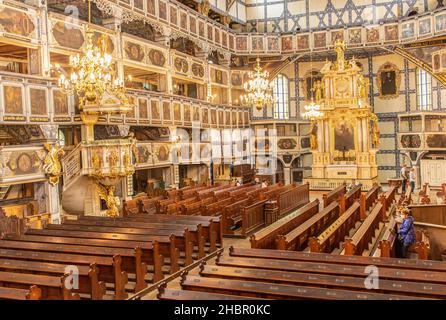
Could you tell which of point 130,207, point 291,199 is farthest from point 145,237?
point 291,199

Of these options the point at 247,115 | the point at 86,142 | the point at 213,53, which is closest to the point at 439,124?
the point at 247,115

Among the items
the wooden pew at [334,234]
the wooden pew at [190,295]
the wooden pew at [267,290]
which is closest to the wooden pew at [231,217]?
the wooden pew at [334,234]

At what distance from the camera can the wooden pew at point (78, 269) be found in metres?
7.90

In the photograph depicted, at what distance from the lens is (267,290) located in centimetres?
635

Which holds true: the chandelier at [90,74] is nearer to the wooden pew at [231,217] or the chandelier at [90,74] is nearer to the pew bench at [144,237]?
the pew bench at [144,237]

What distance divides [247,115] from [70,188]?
17318 mm

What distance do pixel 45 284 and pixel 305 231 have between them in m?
6.80

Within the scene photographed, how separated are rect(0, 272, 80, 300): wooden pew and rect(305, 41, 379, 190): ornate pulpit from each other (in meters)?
23.5

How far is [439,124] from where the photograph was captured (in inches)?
1135

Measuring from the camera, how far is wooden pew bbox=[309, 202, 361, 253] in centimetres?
929

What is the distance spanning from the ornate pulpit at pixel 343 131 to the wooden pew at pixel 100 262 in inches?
859

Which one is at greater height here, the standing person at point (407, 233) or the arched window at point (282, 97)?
the arched window at point (282, 97)

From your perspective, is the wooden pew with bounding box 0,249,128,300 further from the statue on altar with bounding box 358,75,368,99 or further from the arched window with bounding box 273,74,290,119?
the arched window with bounding box 273,74,290,119

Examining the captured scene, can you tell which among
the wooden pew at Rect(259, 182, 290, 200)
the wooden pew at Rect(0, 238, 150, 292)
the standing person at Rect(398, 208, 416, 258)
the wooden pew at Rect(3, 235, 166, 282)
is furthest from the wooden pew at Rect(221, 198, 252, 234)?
the standing person at Rect(398, 208, 416, 258)
